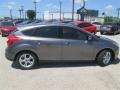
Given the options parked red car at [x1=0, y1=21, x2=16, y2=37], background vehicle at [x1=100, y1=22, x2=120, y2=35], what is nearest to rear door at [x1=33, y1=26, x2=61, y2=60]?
parked red car at [x1=0, y1=21, x2=16, y2=37]

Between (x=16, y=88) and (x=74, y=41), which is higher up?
(x=74, y=41)

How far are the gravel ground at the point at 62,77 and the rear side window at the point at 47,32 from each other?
1164 millimetres

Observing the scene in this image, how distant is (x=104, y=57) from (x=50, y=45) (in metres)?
2.14

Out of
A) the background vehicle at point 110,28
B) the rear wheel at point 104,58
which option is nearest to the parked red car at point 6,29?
the background vehicle at point 110,28

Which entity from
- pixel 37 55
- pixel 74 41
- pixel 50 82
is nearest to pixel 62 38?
pixel 74 41

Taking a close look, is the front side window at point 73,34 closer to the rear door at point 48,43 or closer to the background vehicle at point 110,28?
the rear door at point 48,43

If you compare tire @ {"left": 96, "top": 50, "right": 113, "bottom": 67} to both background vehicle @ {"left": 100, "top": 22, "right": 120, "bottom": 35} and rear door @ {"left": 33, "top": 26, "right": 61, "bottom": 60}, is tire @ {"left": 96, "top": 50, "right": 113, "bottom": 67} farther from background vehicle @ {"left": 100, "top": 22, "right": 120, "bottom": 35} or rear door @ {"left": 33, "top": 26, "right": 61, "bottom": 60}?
background vehicle @ {"left": 100, "top": 22, "right": 120, "bottom": 35}

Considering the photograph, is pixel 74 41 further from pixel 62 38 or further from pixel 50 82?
pixel 50 82

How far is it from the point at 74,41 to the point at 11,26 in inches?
697

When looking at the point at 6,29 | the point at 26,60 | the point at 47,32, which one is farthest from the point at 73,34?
the point at 6,29

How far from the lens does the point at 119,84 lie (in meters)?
7.15

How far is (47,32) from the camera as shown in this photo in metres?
9.29

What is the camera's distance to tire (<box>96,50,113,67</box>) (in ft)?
31.9

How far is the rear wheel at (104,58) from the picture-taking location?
31.9ft
